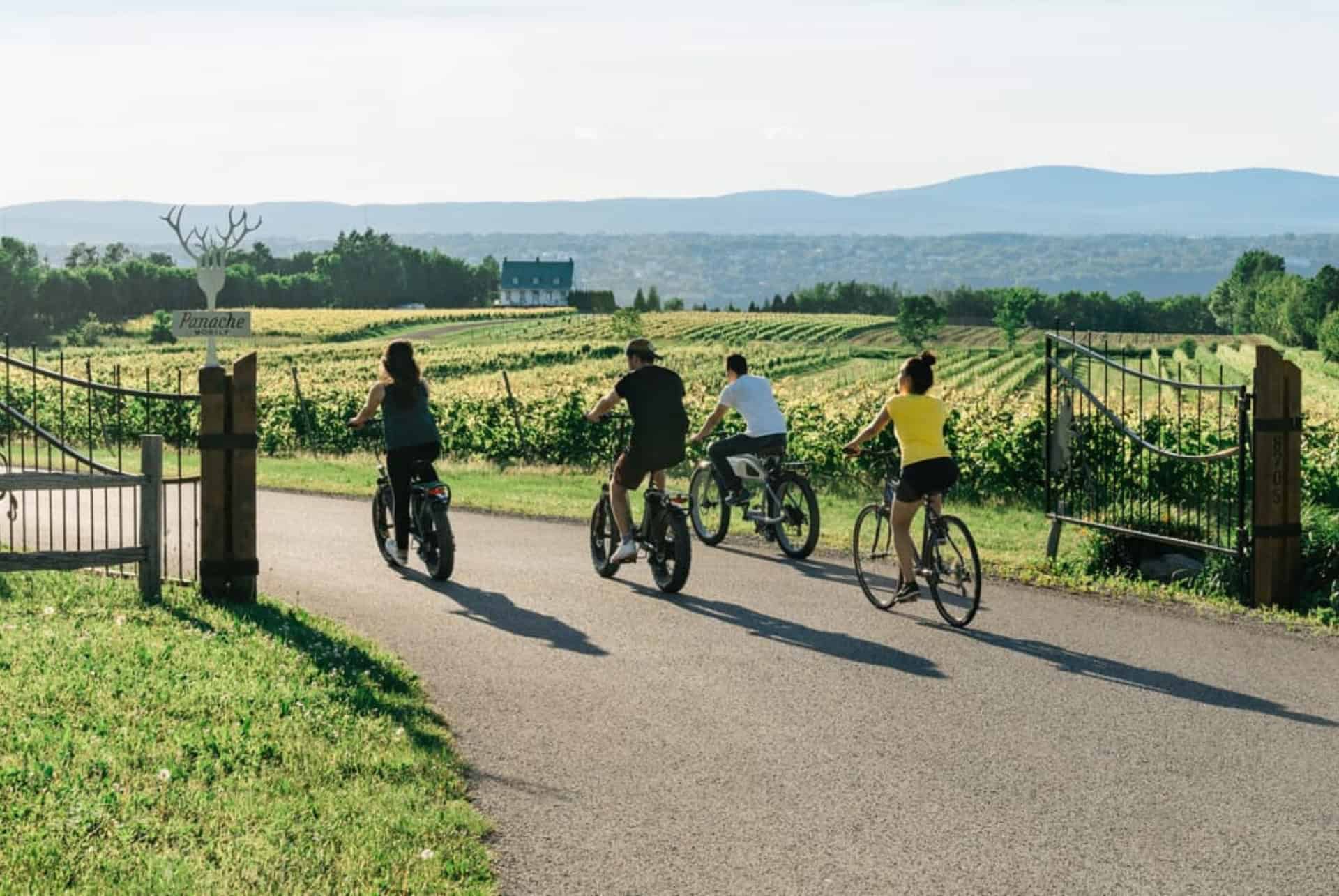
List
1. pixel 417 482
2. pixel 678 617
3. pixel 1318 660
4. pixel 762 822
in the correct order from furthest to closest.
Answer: pixel 417 482 < pixel 678 617 < pixel 1318 660 < pixel 762 822

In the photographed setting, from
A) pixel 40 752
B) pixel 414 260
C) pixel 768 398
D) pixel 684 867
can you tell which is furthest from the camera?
pixel 414 260

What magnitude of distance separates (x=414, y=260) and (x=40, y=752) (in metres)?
190

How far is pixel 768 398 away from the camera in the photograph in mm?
14648

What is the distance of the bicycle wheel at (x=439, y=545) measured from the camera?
12.8 metres

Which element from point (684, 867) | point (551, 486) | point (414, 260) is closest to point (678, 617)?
point (684, 867)

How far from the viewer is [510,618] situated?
1128 centimetres

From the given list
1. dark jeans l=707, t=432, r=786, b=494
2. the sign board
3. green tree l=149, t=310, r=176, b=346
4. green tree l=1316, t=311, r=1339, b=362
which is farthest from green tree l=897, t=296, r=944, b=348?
dark jeans l=707, t=432, r=786, b=494

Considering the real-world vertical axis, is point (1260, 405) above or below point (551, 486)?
above

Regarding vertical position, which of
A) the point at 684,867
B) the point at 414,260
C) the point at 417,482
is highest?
the point at 414,260

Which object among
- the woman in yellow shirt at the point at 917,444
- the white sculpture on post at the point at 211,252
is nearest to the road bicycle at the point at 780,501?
the woman in yellow shirt at the point at 917,444

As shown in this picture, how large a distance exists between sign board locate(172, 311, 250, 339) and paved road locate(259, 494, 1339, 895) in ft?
63.6

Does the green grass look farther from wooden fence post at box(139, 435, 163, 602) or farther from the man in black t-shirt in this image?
the man in black t-shirt

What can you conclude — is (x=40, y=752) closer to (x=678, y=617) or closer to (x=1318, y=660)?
(x=678, y=617)

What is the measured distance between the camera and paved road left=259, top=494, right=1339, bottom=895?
598 cm
